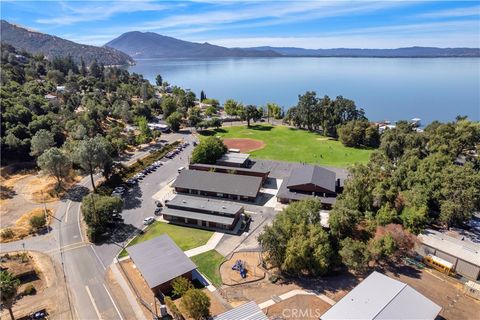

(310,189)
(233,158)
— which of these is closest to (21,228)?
(233,158)

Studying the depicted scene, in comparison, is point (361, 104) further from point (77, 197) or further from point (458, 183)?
point (77, 197)

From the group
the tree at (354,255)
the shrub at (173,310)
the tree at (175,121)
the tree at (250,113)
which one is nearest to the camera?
the shrub at (173,310)

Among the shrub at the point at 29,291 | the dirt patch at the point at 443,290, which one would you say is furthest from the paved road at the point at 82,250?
the dirt patch at the point at 443,290

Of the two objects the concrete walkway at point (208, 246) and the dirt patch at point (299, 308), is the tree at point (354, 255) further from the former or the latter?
the concrete walkway at point (208, 246)

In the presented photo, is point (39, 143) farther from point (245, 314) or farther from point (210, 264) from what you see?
point (245, 314)

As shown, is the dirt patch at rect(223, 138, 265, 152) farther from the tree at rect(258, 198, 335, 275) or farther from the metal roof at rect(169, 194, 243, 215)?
the tree at rect(258, 198, 335, 275)

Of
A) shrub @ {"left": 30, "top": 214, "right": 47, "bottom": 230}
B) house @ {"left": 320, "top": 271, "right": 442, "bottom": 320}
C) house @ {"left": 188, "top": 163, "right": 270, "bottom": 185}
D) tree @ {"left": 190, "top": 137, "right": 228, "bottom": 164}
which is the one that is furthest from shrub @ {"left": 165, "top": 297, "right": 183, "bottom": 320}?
tree @ {"left": 190, "top": 137, "right": 228, "bottom": 164}
